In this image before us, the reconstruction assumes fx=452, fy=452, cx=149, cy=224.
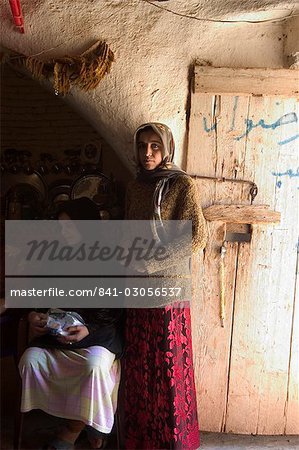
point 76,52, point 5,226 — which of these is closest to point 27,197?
point 5,226

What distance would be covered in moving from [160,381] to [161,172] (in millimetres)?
972

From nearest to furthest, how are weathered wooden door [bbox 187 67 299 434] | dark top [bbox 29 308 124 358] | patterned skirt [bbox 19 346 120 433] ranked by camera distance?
1. patterned skirt [bbox 19 346 120 433]
2. dark top [bbox 29 308 124 358]
3. weathered wooden door [bbox 187 67 299 434]

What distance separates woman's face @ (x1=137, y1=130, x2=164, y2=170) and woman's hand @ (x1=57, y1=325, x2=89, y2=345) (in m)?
0.83

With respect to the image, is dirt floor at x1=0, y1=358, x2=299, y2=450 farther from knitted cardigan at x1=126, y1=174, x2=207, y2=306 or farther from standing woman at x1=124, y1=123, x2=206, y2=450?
knitted cardigan at x1=126, y1=174, x2=207, y2=306

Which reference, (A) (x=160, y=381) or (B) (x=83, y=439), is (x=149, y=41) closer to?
(A) (x=160, y=381)

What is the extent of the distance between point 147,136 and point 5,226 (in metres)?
1.38

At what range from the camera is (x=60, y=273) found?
239cm

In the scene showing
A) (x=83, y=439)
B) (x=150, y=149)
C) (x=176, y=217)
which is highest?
(x=150, y=149)

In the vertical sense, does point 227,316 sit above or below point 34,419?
above

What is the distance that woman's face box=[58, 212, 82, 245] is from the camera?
93.1 inches

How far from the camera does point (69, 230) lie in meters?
2.36

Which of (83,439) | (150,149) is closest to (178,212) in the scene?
(150,149)

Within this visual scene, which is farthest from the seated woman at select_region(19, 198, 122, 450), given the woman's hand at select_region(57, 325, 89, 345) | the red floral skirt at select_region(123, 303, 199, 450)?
the red floral skirt at select_region(123, 303, 199, 450)

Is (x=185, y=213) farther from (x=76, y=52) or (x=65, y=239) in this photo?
(x=76, y=52)
